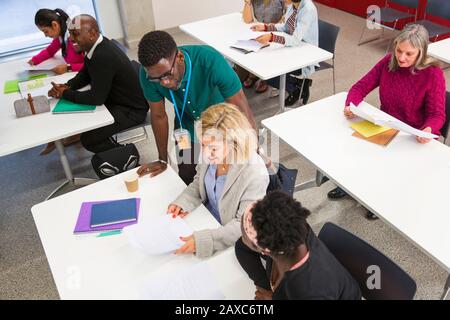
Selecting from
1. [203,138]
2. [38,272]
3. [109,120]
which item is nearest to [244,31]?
[109,120]

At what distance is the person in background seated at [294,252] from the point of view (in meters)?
1.23

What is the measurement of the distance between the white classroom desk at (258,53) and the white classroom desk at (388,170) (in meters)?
0.66

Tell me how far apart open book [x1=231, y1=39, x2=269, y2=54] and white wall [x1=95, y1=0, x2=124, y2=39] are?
2.60m

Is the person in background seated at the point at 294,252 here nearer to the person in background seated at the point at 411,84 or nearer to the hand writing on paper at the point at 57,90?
the person in background seated at the point at 411,84

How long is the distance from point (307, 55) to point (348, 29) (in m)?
2.91

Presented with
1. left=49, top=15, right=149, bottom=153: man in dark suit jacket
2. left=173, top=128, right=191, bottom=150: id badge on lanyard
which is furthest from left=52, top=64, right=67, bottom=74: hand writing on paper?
left=173, top=128, right=191, bottom=150: id badge on lanyard

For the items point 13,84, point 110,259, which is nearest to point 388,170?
point 110,259

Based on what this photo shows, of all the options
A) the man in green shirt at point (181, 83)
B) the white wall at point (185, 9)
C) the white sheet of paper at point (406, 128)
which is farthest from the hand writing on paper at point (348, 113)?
the white wall at point (185, 9)

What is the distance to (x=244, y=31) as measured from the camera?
3.67 meters

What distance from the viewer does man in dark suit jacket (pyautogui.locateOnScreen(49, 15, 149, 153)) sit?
2611mm

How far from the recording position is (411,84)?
91.7 inches

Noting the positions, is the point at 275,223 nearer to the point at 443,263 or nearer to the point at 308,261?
the point at 308,261

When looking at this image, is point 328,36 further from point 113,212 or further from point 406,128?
point 113,212

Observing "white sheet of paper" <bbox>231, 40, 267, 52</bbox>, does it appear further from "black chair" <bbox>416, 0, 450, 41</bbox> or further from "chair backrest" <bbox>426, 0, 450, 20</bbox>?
"chair backrest" <bbox>426, 0, 450, 20</bbox>
